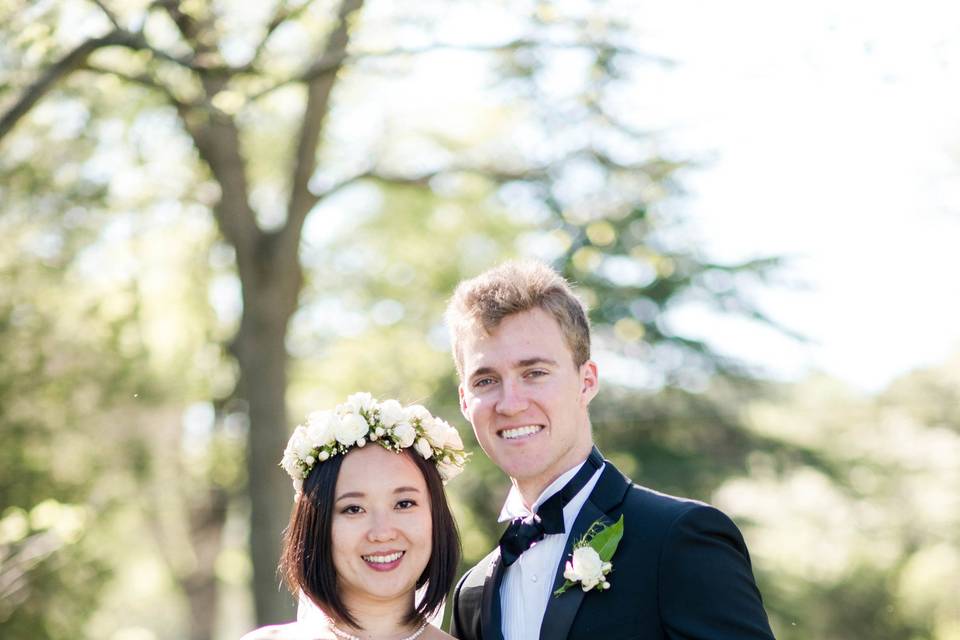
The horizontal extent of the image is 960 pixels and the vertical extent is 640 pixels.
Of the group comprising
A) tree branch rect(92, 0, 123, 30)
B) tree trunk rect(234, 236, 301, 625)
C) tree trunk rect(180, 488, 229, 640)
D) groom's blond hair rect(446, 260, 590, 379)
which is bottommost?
tree trunk rect(180, 488, 229, 640)

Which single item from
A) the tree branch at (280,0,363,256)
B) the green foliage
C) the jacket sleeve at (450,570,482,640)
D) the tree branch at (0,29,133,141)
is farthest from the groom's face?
the green foliage

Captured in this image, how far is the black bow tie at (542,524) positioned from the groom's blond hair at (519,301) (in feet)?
1.47

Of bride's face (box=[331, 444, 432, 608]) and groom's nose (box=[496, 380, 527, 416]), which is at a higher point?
groom's nose (box=[496, 380, 527, 416])

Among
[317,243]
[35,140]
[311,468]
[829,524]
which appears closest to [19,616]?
[35,140]

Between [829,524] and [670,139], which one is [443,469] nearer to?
[670,139]

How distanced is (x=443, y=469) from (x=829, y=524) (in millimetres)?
16624

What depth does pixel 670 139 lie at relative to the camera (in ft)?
49.2

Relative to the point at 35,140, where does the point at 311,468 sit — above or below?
below

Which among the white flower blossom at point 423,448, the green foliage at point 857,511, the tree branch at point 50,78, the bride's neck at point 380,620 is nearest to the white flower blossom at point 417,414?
the white flower blossom at point 423,448

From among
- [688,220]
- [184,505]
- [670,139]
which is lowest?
[184,505]

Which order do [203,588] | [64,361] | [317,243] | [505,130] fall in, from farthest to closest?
[203,588] < [317,243] < [505,130] < [64,361]

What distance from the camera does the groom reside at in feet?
12.1

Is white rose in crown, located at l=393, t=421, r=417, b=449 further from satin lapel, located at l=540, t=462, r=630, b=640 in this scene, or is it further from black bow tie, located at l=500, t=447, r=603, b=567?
satin lapel, located at l=540, t=462, r=630, b=640

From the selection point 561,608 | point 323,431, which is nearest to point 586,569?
point 561,608
